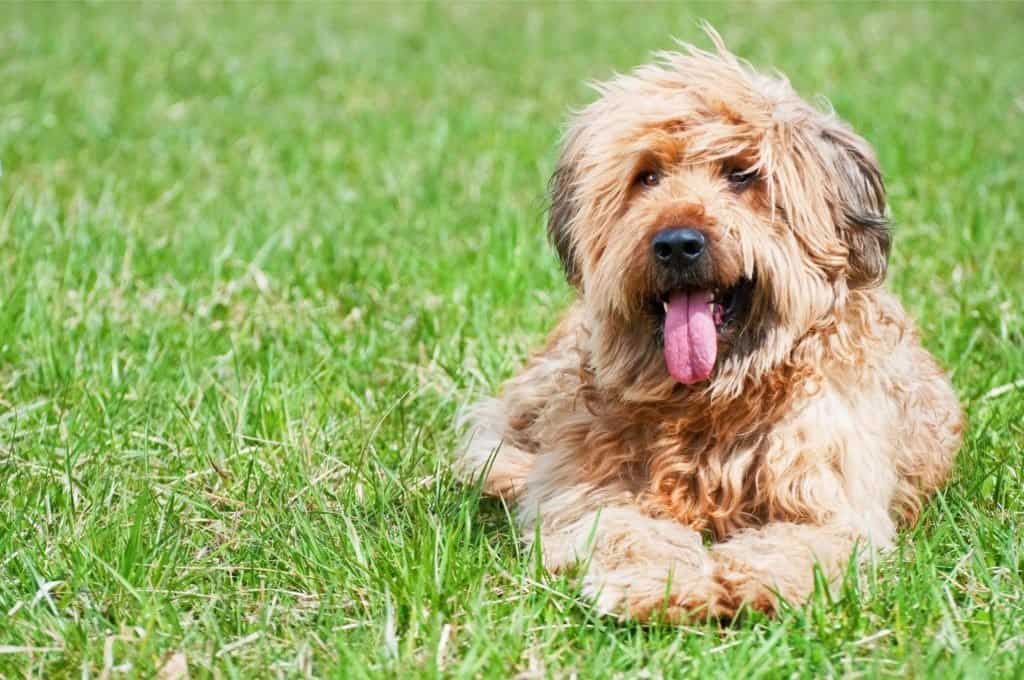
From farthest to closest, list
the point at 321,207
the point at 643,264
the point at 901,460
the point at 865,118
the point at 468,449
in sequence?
the point at 865,118 → the point at 321,207 → the point at 468,449 → the point at 901,460 → the point at 643,264

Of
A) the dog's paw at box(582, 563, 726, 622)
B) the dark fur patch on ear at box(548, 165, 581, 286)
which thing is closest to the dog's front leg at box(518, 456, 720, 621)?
the dog's paw at box(582, 563, 726, 622)

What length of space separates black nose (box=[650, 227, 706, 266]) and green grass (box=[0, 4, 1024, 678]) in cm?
82

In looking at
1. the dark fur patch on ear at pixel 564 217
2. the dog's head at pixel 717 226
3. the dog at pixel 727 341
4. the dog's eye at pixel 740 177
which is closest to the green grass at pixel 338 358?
the dog at pixel 727 341

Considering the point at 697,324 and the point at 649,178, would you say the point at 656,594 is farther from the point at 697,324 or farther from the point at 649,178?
the point at 649,178

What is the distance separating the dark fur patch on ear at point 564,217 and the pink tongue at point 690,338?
459 mm

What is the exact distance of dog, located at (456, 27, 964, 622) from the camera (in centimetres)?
363

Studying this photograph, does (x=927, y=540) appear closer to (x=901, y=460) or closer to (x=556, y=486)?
(x=901, y=460)

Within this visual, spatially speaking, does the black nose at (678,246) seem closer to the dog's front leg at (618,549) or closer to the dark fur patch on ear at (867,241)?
the dark fur patch on ear at (867,241)

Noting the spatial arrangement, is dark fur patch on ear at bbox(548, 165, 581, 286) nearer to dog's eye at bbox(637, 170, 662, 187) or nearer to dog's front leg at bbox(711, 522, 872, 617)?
dog's eye at bbox(637, 170, 662, 187)

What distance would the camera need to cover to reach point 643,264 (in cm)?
365

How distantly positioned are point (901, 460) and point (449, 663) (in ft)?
5.11

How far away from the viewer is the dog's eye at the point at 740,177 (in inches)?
149

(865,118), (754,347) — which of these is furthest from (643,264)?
(865,118)

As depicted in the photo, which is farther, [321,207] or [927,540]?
[321,207]
